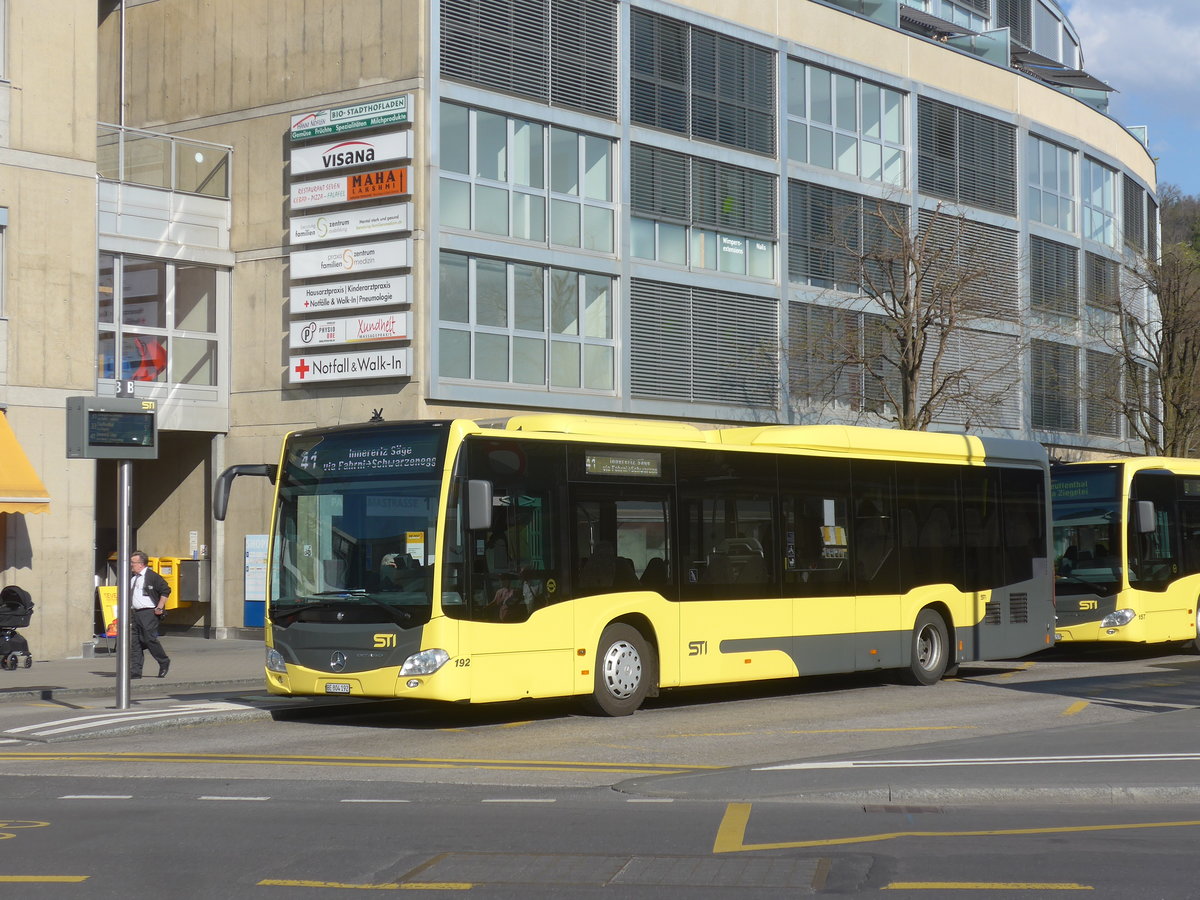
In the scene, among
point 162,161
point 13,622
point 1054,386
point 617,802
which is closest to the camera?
point 617,802

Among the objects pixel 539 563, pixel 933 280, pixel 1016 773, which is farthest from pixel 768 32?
pixel 1016 773

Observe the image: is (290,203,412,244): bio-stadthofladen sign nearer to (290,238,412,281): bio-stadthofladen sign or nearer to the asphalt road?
(290,238,412,281): bio-stadthofladen sign

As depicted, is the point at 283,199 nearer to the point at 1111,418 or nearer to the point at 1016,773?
the point at 1016,773

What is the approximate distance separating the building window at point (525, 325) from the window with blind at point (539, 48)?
3.31 meters

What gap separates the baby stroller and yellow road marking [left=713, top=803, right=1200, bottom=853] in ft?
51.8

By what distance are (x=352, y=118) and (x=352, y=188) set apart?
1.25 metres

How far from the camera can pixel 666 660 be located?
16297 millimetres

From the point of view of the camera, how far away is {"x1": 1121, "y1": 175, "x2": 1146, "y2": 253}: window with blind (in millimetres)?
48719

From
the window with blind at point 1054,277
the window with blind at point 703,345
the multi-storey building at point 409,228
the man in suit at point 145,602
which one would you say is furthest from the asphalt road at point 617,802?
the window with blind at point 1054,277

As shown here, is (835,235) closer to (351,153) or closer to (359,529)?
(351,153)

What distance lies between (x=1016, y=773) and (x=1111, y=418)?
123 feet

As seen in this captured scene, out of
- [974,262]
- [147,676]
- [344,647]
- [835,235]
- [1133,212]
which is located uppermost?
[1133,212]

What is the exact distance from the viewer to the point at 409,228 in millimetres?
28281

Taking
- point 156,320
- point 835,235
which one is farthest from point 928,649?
point 835,235
